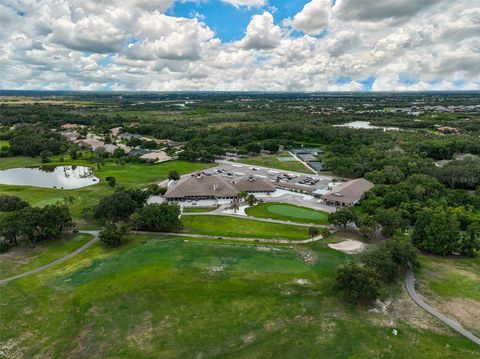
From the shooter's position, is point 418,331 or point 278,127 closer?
point 418,331

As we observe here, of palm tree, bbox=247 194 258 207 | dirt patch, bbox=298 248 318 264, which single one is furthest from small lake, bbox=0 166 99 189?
dirt patch, bbox=298 248 318 264

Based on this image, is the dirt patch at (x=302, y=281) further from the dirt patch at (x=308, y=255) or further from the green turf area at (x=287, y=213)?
the green turf area at (x=287, y=213)

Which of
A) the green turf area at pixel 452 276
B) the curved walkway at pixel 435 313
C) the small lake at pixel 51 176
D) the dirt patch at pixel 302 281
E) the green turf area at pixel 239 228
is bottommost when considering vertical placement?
the small lake at pixel 51 176

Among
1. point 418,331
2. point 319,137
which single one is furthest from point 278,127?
point 418,331

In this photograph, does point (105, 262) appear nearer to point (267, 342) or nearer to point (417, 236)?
point (267, 342)

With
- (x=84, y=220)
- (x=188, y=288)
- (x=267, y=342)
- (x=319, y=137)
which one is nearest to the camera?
(x=267, y=342)

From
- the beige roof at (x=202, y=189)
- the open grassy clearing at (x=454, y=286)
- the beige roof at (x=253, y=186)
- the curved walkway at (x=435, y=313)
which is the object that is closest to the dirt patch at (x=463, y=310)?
the open grassy clearing at (x=454, y=286)
